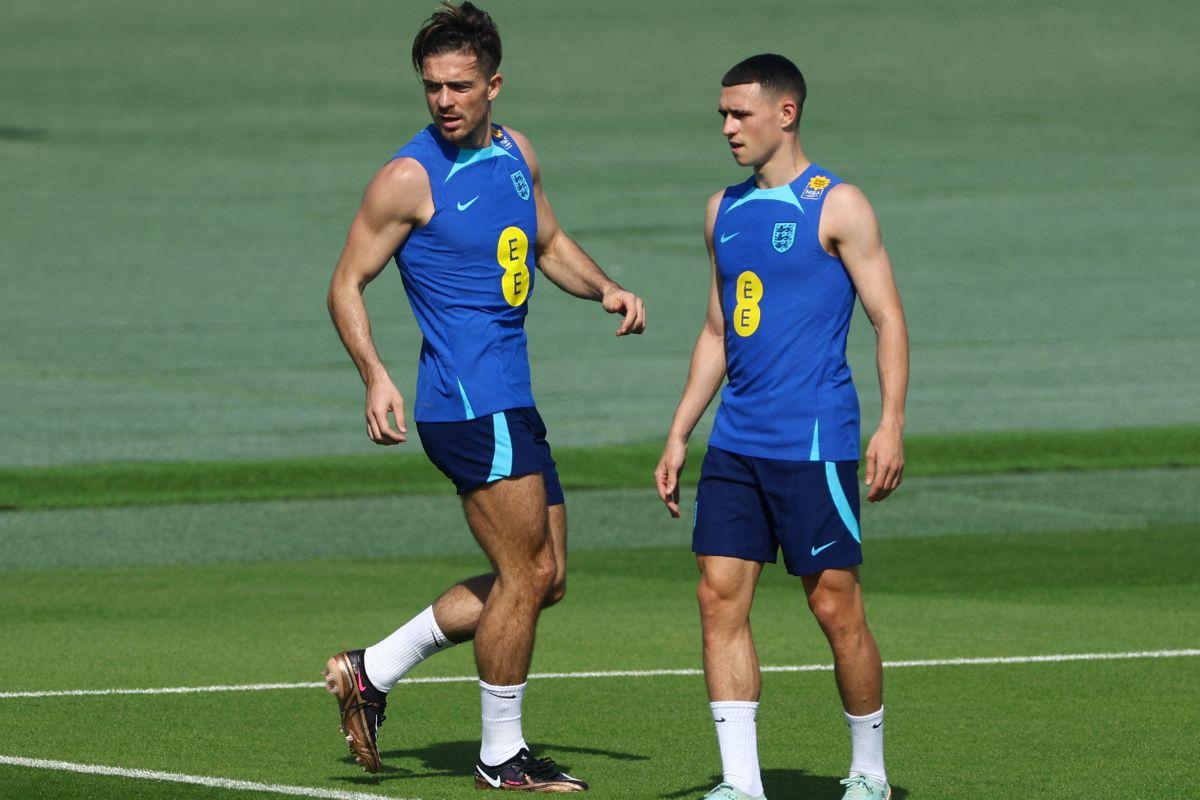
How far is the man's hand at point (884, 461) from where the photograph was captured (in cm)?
663

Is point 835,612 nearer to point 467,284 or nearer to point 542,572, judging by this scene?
point 542,572

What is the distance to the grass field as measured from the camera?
8195 mm

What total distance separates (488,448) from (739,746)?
130 cm

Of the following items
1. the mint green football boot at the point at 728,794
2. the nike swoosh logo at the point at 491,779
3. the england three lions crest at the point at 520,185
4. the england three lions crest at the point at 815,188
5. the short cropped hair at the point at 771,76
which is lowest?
the nike swoosh logo at the point at 491,779

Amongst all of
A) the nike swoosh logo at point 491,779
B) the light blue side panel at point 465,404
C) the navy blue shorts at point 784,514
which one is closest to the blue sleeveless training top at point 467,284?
the light blue side panel at point 465,404

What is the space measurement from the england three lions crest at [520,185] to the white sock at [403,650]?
4.62 ft

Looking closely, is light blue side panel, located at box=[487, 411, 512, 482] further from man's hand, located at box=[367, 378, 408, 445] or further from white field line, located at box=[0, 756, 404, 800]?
white field line, located at box=[0, 756, 404, 800]

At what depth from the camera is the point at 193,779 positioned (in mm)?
7289

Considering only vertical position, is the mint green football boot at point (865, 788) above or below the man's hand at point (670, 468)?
below

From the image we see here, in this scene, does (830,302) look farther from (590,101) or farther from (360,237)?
(590,101)

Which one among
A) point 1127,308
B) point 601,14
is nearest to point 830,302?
point 1127,308

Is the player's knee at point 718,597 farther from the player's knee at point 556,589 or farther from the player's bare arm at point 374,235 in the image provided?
the player's bare arm at point 374,235

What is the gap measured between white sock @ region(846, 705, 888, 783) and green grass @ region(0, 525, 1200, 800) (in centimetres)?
31

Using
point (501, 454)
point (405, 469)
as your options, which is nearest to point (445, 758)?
point (501, 454)
